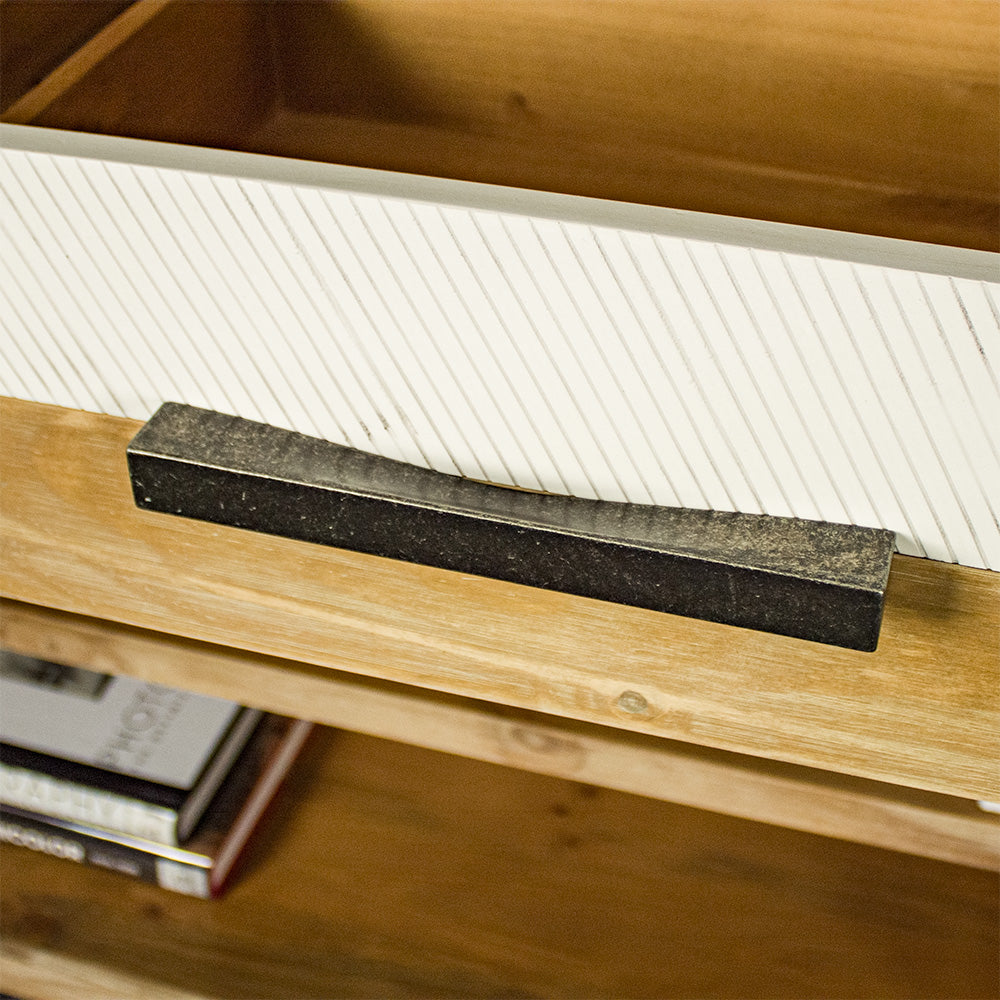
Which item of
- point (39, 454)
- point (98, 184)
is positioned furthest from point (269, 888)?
point (98, 184)

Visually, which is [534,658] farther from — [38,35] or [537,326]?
[38,35]

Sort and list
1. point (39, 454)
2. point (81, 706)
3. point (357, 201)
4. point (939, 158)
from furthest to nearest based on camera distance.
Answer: point (81, 706) → point (939, 158) → point (39, 454) → point (357, 201)

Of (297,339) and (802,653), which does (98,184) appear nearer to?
(297,339)

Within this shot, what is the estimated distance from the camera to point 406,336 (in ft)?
0.95

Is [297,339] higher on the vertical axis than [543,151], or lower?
lower

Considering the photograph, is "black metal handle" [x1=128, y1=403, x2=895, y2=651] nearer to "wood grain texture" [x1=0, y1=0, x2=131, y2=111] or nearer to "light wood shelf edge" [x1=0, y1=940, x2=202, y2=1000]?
"wood grain texture" [x1=0, y1=0, x2=131, y2=111]

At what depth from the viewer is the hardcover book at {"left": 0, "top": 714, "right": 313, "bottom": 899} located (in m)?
0.55

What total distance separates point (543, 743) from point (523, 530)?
84 millimetres

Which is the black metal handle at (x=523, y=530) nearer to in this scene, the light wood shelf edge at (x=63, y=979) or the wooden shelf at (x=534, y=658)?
the wooden shelf at (x=534, y=658)

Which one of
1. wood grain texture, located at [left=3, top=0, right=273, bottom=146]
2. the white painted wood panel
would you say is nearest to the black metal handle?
the white painted wood panel

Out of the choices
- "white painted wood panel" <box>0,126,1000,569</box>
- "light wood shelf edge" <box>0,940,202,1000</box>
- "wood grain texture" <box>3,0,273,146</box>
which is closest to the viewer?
"white painted wood panel" <box>0,126,1000,569</box>

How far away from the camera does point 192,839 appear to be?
55cm

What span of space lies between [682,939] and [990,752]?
288mm

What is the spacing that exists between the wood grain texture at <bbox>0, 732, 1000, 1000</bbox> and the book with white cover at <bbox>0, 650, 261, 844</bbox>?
46 mm
